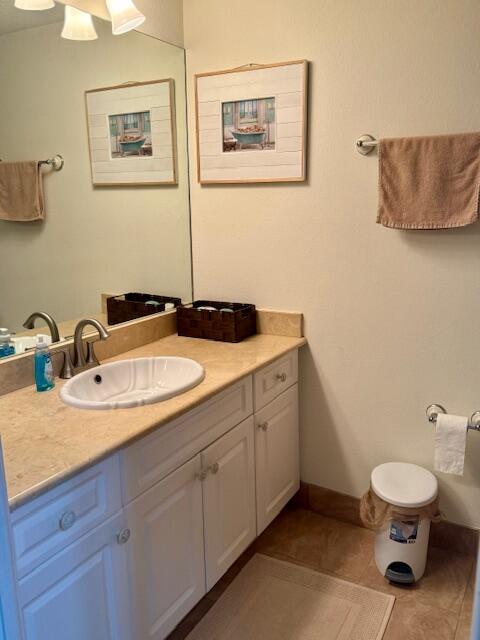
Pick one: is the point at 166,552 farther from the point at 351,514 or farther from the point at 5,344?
the point at 351,514

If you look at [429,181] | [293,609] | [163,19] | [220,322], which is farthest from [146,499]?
[163,19]

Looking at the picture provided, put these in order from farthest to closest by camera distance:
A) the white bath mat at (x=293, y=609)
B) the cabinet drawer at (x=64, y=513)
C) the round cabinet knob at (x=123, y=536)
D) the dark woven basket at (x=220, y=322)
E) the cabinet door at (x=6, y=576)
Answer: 1. the dark woven basket at (x=220, y=322)
2. the white bath mat at (x=293, y=609)
3. the round cabinet knob at (x=123, y=536)
4. the cabinet drawer at (x=64, y=513)
5. the cabinet door at (x=6, y=576)

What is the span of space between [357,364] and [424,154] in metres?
0.87

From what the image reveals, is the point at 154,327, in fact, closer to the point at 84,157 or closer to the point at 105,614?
the point at 84,157

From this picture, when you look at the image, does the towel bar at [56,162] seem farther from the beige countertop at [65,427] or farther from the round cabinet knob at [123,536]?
the round cabinet knob at [123,536]

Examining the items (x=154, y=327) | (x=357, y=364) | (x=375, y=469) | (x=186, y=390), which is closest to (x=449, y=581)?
(x=375, y=469)

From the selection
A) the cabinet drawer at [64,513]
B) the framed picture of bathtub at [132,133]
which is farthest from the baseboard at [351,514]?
the framed picture of bathtub at [132,133]

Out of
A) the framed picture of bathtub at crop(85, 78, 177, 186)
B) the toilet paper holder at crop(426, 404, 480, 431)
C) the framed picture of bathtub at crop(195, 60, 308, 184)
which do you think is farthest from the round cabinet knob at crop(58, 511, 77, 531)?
the framed picture of bathtub at crop(195, 60, 308, 184)

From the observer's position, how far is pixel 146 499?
154 centimetres

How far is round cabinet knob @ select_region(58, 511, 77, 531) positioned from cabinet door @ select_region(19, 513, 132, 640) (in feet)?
0.18

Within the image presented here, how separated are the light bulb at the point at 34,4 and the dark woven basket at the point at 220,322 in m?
1.24

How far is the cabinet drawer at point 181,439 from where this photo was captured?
1.49 m

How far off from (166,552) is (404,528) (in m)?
0.92

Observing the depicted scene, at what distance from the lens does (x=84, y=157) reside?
6.82 feet
